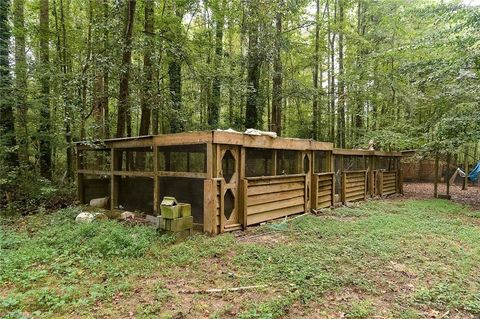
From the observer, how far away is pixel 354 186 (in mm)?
9484

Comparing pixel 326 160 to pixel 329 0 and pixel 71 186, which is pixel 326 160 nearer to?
pixel 71 186

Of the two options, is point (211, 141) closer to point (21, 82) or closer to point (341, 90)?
point (21, 82)

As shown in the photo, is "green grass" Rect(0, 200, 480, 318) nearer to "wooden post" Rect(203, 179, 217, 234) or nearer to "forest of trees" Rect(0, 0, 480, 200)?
"wooden post" Rect(203, 179, 217, 234)

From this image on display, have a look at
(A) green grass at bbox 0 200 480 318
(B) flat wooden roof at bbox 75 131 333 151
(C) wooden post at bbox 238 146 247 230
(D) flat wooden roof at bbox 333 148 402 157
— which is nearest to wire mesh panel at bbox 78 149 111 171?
(B) flat wooden roof at bbox 75 131 333 151

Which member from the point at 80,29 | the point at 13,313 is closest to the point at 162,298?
the point at 13,313

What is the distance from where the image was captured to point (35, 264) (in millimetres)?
3721

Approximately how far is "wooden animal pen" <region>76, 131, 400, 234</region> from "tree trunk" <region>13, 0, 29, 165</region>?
4.74 ft

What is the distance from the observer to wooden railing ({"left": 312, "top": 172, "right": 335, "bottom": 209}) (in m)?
7.50

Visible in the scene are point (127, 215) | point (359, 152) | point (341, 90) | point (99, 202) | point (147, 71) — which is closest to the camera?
point (127, 215)

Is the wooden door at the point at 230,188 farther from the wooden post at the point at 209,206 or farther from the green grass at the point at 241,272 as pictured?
the green grass at the point at 241,272

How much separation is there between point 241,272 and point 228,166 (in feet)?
7.85

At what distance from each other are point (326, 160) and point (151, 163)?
179 inches

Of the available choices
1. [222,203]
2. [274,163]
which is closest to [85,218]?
[222,203]

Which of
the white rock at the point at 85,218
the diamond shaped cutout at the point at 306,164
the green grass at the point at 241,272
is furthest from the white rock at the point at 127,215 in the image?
the diamond shaped cutout at the point at 306,164
